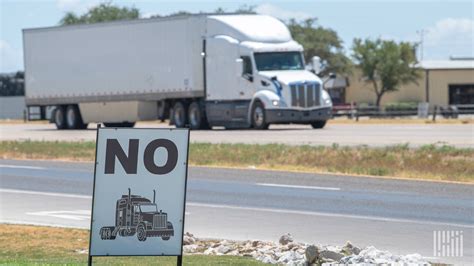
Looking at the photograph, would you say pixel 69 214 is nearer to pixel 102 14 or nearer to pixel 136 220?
pixel 136 220

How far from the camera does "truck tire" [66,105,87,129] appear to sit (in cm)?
5147

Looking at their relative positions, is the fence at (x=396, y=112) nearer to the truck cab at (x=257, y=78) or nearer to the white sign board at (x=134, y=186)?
the truck cab at (x=257, y=78)

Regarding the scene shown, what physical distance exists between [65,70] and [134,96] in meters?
4.97

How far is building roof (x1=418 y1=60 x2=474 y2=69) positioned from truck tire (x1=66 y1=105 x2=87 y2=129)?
4526cm

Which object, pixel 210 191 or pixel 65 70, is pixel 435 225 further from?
pixel 65 70

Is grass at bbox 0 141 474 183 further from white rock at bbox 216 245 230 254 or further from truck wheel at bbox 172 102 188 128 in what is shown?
truck wheel at bbox 172 102 188 128

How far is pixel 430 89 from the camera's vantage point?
91.4 m

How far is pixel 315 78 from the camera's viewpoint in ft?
141

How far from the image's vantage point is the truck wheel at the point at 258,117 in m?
42.6

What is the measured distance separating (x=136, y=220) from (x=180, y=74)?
3603 centimetres

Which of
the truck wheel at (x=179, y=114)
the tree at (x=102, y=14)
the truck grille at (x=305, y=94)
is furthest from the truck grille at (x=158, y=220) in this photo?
the tree at (x=102, y=14)

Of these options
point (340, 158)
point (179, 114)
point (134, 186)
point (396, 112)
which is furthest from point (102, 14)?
point (134, 186)

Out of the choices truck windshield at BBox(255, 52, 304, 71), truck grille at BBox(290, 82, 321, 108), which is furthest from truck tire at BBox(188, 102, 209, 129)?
truck grille at BBox(290, 82, 321, 108)

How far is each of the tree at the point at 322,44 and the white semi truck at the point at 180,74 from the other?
46.5m
